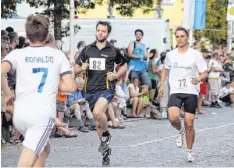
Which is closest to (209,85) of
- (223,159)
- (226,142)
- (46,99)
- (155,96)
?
(155,96)

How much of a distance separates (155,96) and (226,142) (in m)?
7.06

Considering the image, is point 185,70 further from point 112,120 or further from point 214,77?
point 214,77

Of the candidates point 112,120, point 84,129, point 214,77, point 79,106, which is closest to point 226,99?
point 214,77

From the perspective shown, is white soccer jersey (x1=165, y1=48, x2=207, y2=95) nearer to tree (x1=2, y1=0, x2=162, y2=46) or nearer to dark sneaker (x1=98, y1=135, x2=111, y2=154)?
dark sneaker (x1=98, y1=135, x2=111, y2=154)

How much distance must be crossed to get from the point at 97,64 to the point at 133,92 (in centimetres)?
808

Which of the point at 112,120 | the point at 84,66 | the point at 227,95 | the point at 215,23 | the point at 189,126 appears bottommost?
the point at 227,95

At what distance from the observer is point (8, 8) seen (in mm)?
21156

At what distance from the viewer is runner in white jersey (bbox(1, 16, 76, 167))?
6926mm

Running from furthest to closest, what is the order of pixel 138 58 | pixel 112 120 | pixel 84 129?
pixel 138 58
pixel 112 120
pixel 84 129

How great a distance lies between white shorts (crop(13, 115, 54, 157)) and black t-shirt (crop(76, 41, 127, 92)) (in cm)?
410

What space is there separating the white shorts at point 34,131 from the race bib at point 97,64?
4067 millimetres

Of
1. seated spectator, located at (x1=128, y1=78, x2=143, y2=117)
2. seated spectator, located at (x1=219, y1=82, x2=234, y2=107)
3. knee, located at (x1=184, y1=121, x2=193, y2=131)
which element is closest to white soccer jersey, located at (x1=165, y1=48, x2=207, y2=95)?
knee, located at (x1=184, y1=121, x2=193, y2=131)

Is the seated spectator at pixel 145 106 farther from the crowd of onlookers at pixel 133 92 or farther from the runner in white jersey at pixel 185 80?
the runner in white jersey at pixel 185 80

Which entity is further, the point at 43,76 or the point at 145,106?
the point at 145,106
